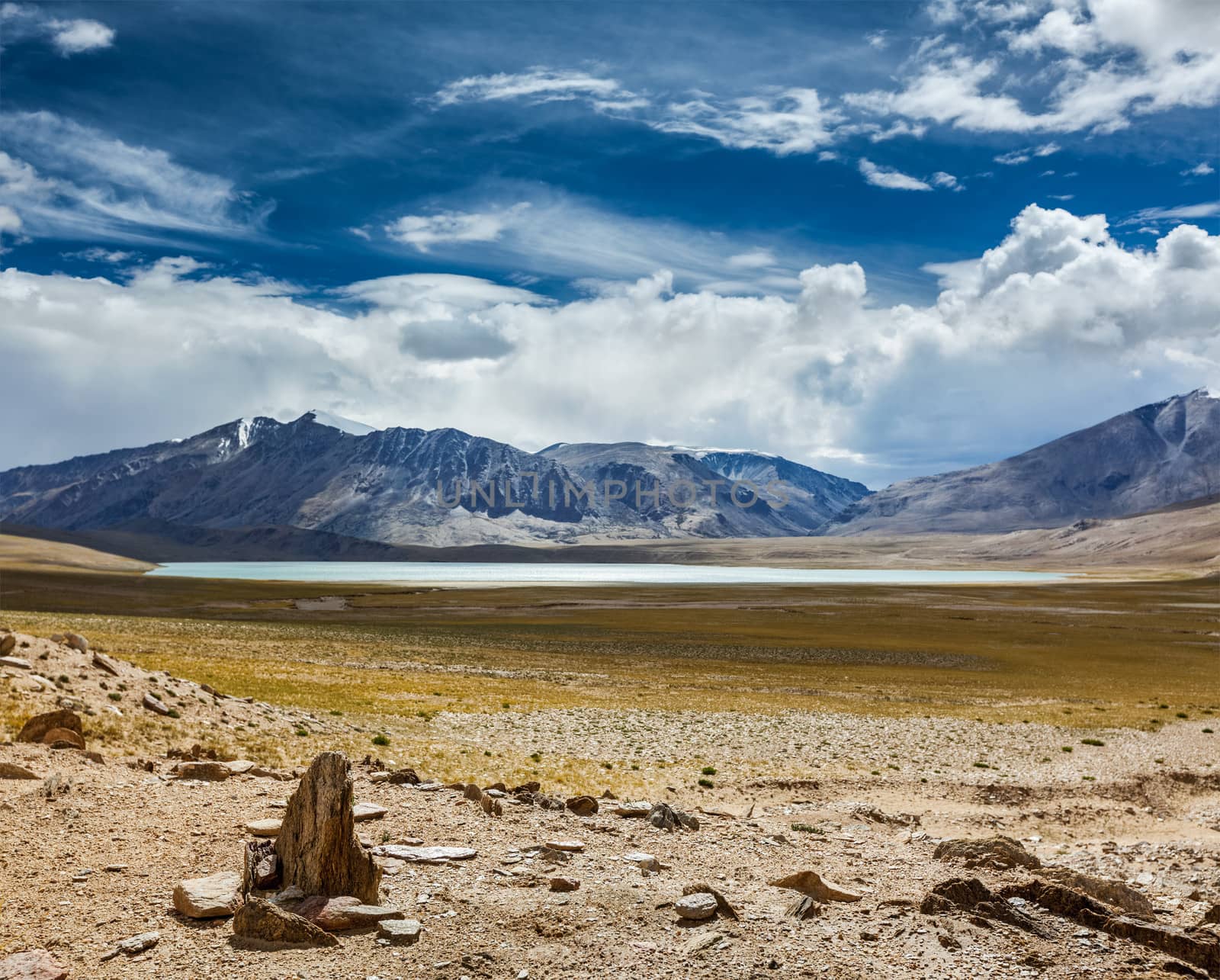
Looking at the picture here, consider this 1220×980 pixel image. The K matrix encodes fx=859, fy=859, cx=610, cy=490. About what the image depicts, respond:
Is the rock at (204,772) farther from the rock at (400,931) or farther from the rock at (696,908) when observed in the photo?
the rock at (696,908)

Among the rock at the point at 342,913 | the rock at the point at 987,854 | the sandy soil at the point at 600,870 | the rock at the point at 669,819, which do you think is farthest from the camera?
the rock at the point at 669,819

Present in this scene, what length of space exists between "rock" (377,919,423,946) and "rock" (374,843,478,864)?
193 centimetres

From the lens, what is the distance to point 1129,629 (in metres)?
87.9

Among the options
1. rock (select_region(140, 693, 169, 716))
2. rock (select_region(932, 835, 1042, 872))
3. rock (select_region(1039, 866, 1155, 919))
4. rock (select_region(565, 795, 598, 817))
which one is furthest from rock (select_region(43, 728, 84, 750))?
rock (select_region(1039, 866, 1155, 919))

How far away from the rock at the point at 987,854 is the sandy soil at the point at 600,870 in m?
0.28

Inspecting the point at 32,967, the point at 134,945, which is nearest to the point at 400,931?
the point at 134,945

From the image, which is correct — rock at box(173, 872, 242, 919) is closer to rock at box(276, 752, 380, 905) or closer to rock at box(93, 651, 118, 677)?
rock at box(276, 752, 380, 905)

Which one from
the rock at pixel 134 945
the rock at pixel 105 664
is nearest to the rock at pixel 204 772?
the rock at pixel 134 945

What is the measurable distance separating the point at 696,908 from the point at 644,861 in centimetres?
201

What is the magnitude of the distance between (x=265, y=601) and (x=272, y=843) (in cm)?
12619

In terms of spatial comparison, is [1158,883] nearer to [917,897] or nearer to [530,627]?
[917,897]

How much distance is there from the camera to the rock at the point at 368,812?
1295cm

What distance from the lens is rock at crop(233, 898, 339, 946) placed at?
919cm

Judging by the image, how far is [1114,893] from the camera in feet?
36.4
